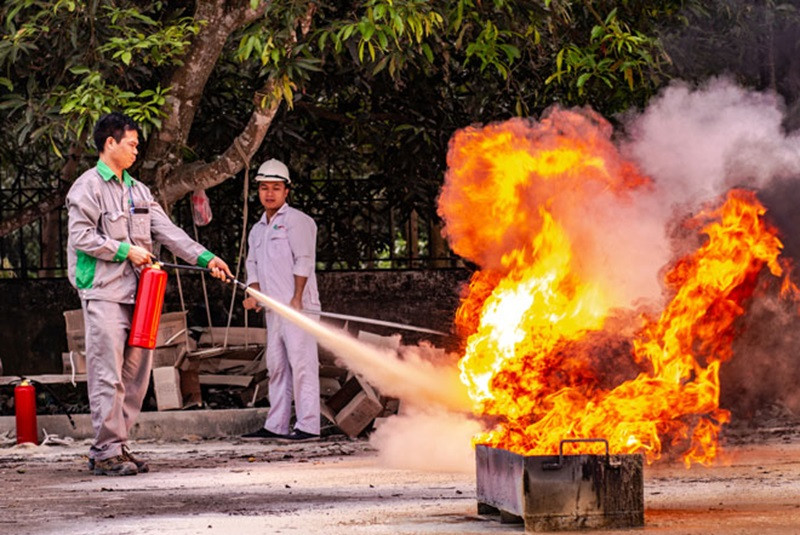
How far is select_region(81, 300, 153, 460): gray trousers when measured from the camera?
9.54 m

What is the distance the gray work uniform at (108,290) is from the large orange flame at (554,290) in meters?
2.15

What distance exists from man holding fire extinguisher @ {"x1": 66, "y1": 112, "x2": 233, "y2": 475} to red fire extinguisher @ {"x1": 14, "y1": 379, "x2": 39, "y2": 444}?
7.53 feet

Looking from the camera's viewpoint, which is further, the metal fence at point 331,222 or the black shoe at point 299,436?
the metal fence at point 331,222

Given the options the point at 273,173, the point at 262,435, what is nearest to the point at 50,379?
the point at 262,435

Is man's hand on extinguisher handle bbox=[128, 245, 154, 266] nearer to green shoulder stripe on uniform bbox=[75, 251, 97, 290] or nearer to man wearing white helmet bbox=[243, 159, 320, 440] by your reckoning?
green shoulder stripe on uniform bbox=[75, 251, 97, 290]

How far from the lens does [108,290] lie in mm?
9562

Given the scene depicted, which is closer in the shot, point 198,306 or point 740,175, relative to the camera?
point 740,175

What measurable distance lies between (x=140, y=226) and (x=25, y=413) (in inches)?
112

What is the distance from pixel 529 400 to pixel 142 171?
6311 mm

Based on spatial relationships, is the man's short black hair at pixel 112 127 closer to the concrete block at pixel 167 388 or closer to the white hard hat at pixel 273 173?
the white hard hat at pixel 273 173

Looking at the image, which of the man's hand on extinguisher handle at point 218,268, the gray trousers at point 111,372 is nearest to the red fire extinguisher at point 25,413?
the gray trousers at point 111,372

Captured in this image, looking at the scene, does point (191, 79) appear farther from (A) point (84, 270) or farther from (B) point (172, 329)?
(A) point (84, 270)

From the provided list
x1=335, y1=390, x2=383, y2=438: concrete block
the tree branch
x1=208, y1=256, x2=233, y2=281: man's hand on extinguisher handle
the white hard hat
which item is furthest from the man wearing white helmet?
x1=208, y1=256, x2=233, y2=281: man's hand on extinguisher handle

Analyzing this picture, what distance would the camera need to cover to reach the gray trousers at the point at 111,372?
31.3ft
